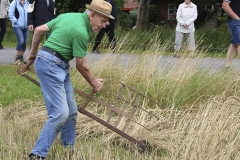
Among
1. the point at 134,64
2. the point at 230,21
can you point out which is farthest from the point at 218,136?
the point at 230,21

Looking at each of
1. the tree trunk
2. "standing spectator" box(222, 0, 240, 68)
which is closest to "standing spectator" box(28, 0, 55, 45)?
"standing spectator" box(222, 0, 240, 68)

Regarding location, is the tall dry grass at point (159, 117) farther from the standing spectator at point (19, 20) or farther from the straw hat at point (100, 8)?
the standing spectator at point (19, 20)

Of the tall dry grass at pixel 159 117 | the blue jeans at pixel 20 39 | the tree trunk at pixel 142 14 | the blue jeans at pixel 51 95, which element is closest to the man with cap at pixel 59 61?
the blue jeans at pixel 51 95

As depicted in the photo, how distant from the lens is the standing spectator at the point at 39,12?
8102 mm

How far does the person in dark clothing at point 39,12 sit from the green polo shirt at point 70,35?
448cm

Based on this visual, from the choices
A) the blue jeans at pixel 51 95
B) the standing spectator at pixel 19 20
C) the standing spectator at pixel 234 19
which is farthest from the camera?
the standing spectator at pixel 19 20

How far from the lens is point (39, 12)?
26.6 feet

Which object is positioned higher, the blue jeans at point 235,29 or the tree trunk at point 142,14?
the blue jeans at point 235,29

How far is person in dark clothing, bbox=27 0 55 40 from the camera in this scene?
810 cm

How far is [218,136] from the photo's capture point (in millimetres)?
3980

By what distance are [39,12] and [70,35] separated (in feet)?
15.5

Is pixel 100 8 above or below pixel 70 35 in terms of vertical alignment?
above

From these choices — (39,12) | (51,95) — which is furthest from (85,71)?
(39,12)

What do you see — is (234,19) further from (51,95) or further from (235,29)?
(51,95)
